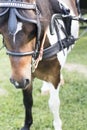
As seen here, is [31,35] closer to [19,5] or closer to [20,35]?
[20,35]

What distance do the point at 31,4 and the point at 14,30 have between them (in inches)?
8.8

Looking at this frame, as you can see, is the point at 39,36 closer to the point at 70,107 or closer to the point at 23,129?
the point at 23,129

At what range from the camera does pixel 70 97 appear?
188 inches

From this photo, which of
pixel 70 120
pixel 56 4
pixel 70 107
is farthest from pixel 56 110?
pixel 56 4

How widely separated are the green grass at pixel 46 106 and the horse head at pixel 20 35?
146 cm

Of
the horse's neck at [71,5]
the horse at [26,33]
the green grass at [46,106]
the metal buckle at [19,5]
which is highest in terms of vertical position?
the metal buckle at [19,5]

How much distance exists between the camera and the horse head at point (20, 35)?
8.36 ft

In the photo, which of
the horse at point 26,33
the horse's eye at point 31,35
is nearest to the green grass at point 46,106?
the horse at point 26,33

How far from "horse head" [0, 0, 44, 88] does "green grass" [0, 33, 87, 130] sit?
4.80 ft

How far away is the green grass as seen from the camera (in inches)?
159

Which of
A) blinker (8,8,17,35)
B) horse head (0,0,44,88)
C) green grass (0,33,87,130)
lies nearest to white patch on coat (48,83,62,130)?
green grass (0,33,87,130)

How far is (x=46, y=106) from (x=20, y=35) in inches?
81.6

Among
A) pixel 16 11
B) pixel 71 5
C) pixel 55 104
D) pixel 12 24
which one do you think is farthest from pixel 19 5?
pixel 71 5

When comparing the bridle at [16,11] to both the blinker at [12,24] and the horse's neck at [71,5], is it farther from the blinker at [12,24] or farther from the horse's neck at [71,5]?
the horse's neck at [71,5]
